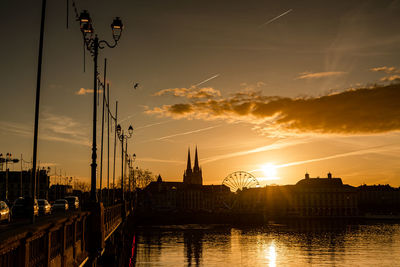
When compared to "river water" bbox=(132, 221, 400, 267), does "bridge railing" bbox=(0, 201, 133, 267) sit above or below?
above

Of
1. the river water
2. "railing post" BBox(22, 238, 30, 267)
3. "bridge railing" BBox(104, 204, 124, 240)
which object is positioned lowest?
the river water

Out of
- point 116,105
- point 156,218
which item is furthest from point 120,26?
point 156,218

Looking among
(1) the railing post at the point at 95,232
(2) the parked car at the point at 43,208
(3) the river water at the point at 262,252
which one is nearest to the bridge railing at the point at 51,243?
(1) the railing post at the point at 95,232

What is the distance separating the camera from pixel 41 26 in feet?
53.9

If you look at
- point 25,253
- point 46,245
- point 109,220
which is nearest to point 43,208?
point 109,220

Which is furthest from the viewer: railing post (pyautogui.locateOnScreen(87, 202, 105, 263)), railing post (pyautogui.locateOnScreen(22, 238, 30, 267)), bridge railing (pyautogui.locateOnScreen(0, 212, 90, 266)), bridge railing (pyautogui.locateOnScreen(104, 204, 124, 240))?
bridge railing (pyautogui.locateOnScreen(104, 204, 124, 240))

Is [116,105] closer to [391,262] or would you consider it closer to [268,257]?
[268,257]

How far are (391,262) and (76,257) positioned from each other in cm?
7103

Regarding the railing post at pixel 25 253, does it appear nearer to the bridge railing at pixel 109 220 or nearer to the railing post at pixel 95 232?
the railing post at pixel 95 232

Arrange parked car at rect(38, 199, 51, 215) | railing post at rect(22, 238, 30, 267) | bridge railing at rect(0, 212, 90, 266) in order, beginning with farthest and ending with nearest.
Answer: parked car at rect(38, 199, 51, 215)
railing post at rect(22, 238, 30, 267)
bridge railing at rect(0, 212, 90, 266)

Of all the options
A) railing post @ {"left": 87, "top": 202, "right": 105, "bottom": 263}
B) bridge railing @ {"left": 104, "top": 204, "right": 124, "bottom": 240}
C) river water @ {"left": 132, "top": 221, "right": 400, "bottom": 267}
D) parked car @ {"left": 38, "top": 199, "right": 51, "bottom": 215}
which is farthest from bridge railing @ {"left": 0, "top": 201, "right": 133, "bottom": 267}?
river water @ {"left": 132, "top": 221, "right": 400, "bottom": 267}

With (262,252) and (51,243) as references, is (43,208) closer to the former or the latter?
(51,243)

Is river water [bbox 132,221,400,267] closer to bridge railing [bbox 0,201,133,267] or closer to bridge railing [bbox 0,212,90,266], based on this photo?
bridge railing [bbox 0,201,133,267]

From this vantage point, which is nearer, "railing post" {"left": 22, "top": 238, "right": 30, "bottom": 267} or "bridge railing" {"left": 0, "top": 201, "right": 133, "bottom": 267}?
"bridge railing" {"left": 0, "top": 201, "right": 133, "bottom": 267}
